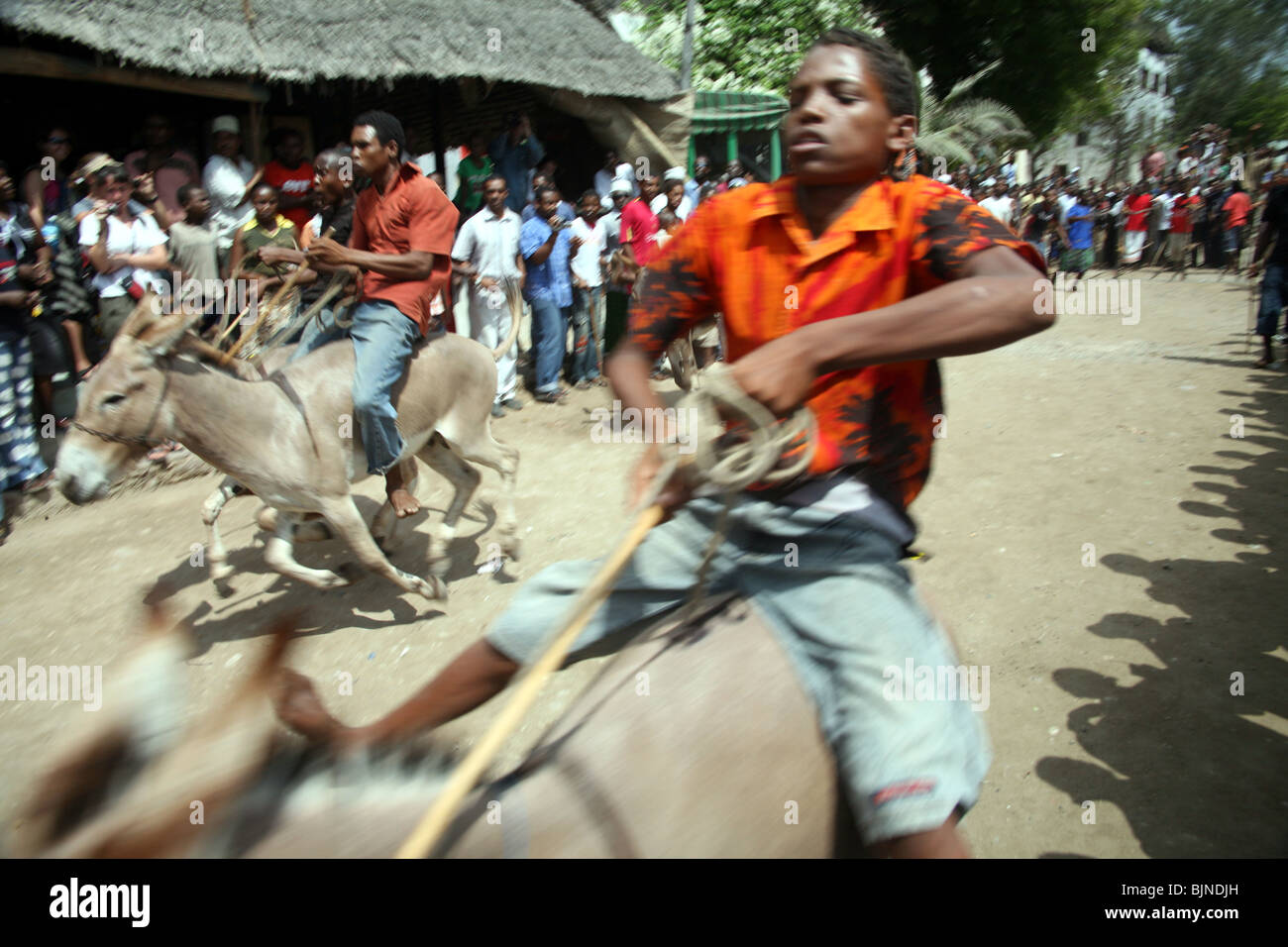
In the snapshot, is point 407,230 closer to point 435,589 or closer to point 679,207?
point 435,589

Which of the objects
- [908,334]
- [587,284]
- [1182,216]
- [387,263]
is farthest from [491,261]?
[1182,216]

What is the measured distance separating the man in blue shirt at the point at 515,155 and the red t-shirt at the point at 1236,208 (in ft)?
56.2

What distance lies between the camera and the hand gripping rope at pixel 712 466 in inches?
66.4

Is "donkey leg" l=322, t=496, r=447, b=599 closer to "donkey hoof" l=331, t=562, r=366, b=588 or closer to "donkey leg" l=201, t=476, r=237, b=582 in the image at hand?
"donkey hoof" l=331, t=562, r=366, b=588

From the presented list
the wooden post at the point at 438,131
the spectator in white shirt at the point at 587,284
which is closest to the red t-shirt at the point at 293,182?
the spectator in white shirt at the point at 587,284

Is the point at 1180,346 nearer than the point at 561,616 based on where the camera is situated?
No

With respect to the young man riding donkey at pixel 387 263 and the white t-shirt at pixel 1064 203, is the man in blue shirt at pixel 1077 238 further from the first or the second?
the young man riding donkey at pixel 387 263

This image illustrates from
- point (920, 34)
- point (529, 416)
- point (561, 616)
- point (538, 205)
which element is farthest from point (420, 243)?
point (920, 34)

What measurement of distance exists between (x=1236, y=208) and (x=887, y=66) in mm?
23194

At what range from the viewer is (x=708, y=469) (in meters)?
1.81
